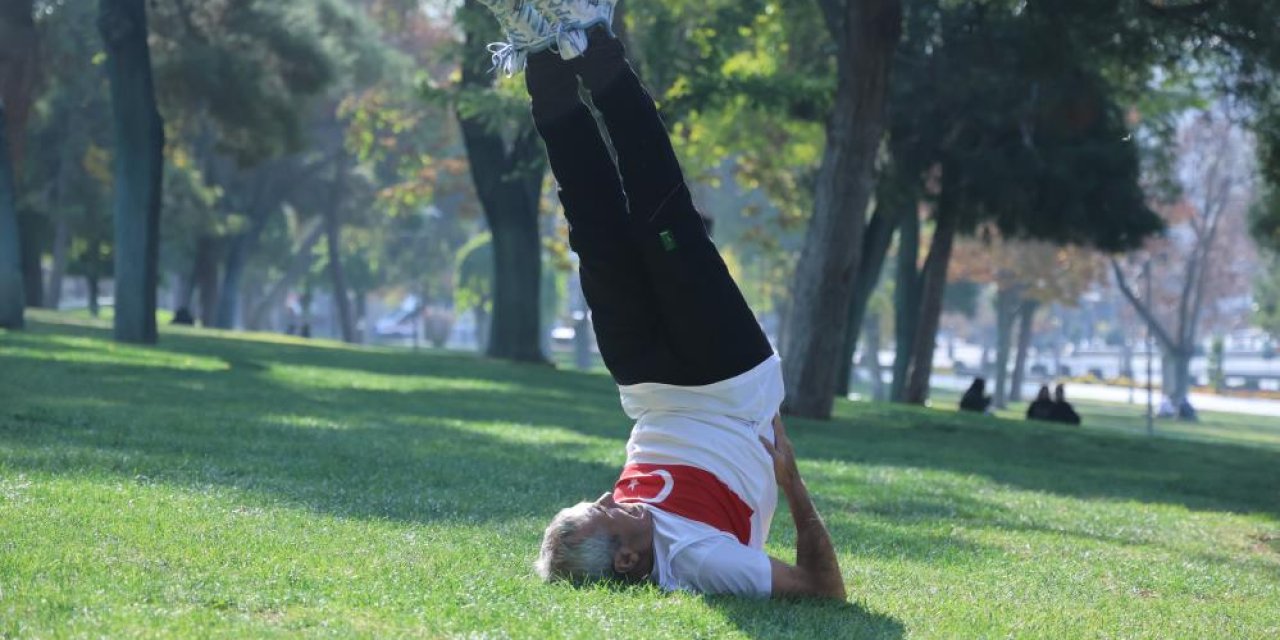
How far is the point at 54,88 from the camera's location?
43906 millimetres

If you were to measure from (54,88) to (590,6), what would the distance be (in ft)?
131

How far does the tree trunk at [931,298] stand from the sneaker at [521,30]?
2359cm

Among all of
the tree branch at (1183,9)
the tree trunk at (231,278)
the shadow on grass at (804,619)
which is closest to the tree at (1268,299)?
the tree trunk at (231,278)

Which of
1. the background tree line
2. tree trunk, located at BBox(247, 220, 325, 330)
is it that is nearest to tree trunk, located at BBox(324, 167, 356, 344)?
tree trunk, located at BBox(247, 220, 325, 330)

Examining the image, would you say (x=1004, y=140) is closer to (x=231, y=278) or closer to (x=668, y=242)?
(x=668, y=242)

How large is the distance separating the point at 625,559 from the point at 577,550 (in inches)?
8.4

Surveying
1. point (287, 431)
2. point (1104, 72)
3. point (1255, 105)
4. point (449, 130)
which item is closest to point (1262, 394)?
point (449, 130)

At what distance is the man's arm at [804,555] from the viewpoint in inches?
269

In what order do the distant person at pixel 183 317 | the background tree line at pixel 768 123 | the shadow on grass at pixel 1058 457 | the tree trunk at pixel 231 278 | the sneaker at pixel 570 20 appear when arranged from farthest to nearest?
the tree trunk at pixel 231 278
the distant person at pixel 183 317
the background tree line at pixel 768 123
the shadow on grass at pixel 1058 457
the sneaker at pixel 570 20

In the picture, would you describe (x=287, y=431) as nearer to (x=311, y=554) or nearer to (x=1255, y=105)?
(x=311, y=554)

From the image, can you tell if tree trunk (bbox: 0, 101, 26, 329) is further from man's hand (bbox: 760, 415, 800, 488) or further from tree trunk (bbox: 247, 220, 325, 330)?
tree trunk (bbox: 247, 220, 325, 330)

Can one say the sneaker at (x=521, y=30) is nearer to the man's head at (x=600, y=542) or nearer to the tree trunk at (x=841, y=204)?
the man's head at (x=600, y=542)

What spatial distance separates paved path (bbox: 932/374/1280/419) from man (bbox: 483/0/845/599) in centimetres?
6240

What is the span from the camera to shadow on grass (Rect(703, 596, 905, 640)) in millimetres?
6133
